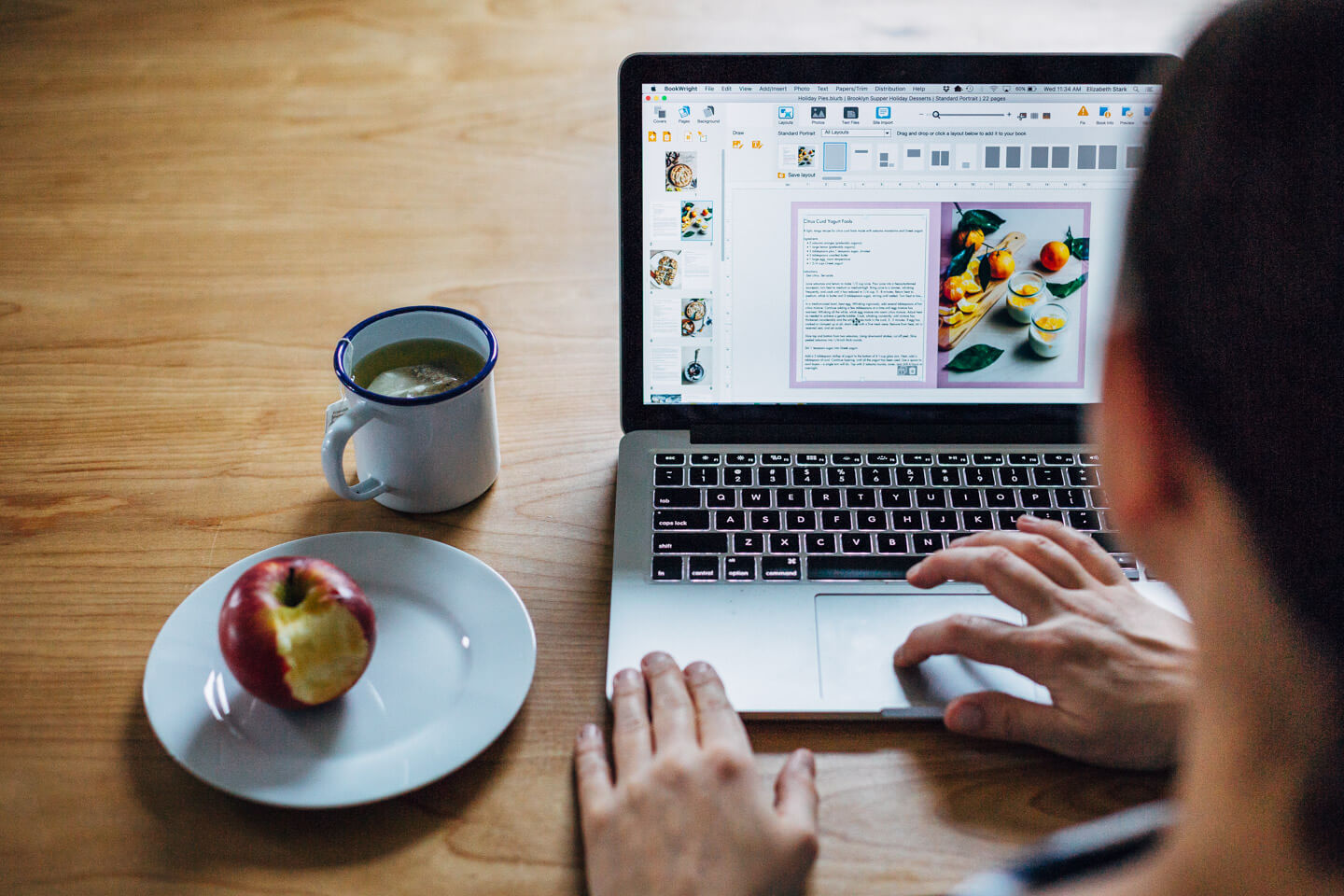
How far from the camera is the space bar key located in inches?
28.7

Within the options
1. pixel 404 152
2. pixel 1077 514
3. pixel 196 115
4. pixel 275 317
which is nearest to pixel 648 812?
pixel 1077 514

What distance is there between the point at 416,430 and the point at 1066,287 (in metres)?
0.51

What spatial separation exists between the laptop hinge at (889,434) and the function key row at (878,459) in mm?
13

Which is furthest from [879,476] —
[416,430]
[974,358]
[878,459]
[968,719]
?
[416,430]

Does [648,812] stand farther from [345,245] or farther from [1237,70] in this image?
[345,245]

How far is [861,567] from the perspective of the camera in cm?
73

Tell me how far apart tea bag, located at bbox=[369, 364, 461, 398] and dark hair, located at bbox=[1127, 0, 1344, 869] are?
1.73 ft

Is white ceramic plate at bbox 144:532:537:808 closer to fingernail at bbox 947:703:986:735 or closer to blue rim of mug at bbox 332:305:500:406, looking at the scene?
blue rim of mug at bbox 332:305:500:406

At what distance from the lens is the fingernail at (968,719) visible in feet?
2.04

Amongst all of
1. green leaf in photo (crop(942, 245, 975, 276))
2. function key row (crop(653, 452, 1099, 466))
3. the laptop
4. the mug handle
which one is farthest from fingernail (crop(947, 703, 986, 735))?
the mug handle

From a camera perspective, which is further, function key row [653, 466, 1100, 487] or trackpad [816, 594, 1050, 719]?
function key row [653, 466, 1100, 487]

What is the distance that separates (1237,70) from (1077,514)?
0.49m

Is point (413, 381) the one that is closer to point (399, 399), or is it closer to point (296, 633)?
point (399, 399)

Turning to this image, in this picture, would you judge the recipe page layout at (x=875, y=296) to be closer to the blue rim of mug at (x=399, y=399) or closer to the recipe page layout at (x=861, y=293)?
the recipe page layout at (x=861, y=293)
